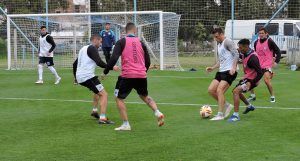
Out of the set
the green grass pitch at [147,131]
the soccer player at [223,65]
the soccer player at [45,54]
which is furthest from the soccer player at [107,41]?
the soccer player at [223,65]

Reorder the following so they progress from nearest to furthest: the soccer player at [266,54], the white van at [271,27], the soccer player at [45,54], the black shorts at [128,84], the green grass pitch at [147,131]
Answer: the green grass pitch at [147,131], the black shorts at [128,84], the soccer player at [266,54], the soccer player at [45,54], the white van at [271,27]

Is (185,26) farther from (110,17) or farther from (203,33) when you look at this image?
(110,17)

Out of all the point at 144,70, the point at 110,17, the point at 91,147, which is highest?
the point at 110,17

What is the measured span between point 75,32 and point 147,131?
1728cm

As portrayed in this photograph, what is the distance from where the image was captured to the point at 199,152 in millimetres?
7715

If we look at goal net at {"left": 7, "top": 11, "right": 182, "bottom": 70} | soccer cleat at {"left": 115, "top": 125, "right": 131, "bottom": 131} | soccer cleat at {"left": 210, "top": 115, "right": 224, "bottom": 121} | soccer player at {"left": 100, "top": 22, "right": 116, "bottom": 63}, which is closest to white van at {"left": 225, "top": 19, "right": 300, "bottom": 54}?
goal net at {"left": 7, "top": 11, "right": 182, "bottom": 70}

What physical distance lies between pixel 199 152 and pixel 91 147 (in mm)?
1602

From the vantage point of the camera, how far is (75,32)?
26062 millimetres

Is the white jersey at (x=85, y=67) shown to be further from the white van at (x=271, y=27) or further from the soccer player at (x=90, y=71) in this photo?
the white van at (x=271, y=27)

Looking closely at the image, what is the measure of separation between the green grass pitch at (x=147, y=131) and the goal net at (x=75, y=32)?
9151 mm

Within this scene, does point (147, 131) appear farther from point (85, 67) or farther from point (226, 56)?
point (226, 56)

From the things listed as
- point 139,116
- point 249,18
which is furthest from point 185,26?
point 139,116

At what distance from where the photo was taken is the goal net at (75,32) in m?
24.6

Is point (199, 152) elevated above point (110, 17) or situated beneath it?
situated beneath
